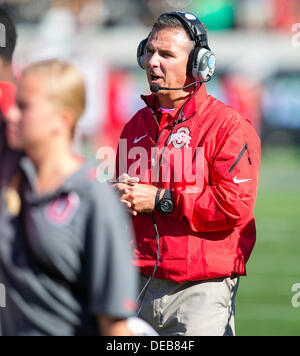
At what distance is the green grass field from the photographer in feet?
23.6

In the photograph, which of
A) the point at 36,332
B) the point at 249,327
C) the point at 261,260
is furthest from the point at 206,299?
the point at 261,260

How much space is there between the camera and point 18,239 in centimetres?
240

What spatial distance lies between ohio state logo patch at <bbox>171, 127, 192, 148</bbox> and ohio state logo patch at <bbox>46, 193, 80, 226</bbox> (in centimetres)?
139

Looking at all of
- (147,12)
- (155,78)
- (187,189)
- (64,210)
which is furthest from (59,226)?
(147,12)

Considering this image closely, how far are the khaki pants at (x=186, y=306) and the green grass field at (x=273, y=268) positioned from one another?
3041mm

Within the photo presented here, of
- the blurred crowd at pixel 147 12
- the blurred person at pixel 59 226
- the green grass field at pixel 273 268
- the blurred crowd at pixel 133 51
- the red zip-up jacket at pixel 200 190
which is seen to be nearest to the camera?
the blurred person at pixel 59 226

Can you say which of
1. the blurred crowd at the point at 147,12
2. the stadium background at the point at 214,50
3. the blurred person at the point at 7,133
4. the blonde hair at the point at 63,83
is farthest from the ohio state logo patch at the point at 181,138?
the blurred crowd at the point at 147,12

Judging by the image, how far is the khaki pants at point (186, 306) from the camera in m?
3.68

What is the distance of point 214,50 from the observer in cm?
2716

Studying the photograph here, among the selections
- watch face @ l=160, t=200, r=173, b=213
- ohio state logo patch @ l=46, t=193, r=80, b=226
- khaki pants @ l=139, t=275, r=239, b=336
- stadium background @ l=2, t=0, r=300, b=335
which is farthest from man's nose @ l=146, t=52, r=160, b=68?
stadium background @ l=2, t=0, r=300, b=335

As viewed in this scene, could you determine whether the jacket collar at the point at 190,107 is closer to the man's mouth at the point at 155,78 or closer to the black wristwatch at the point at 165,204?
the man's mouth at the point at 155,78

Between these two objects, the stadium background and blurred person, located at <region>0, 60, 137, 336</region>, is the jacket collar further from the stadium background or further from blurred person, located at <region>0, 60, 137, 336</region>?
the stadium background

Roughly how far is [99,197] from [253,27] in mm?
26651

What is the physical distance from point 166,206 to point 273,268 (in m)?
6.42
